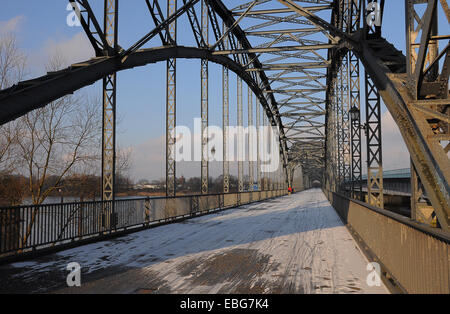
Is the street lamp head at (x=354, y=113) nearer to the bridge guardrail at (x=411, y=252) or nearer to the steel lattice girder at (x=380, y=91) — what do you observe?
the steel lattice girder at (x=380, y=91)

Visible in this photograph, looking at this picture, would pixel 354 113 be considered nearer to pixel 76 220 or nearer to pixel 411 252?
pixel 411 252

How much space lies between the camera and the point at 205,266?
8078 millimetres

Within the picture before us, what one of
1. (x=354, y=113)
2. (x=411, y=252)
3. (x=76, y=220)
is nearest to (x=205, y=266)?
(x=411, y=252)

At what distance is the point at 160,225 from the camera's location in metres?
16.3

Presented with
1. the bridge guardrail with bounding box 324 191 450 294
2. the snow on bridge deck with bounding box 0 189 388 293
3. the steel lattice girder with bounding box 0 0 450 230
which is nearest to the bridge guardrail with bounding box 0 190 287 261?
the snow on bridge deck with bounding box 0 189 388 293

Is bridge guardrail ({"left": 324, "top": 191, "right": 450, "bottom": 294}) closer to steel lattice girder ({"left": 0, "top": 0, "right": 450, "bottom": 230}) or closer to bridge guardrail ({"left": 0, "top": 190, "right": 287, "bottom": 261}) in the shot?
steel lattice girder ({"left": 0, "top": 0, "right": 450, "bottom": 230})

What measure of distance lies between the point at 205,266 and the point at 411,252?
445 centimetres

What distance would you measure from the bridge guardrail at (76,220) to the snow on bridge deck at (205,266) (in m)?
0.57

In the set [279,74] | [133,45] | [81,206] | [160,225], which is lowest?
[160,225]

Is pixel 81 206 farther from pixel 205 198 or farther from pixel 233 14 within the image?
pixel 233 14

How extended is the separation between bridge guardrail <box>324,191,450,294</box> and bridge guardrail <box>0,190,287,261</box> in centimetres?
813

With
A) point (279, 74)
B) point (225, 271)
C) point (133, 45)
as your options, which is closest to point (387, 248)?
point (225, 271)

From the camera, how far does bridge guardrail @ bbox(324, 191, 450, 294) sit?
157 inches
